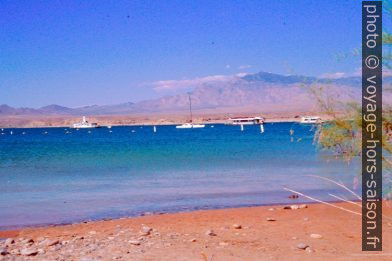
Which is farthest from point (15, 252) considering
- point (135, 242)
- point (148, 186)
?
point (148, 186)

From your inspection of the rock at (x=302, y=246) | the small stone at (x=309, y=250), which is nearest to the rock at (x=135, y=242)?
the rock at (x=302, y=246)

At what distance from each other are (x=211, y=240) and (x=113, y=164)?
26.8 meters

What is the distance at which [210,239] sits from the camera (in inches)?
434

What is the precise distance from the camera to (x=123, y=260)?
9.20 m

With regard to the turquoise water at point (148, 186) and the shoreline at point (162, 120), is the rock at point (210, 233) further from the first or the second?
the shoreline at point (162, 120)

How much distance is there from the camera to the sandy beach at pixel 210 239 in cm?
964

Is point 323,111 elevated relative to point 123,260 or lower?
elevated

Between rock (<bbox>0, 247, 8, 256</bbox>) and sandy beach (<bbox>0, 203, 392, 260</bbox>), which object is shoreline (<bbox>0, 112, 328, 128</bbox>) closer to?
sandy beach (<bbox>0, 203, 392, 260</bbox>)

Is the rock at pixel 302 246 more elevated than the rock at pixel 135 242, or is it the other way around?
the rock at pixel 135 242

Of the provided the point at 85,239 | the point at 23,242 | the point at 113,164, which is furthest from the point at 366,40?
the point at 113,164

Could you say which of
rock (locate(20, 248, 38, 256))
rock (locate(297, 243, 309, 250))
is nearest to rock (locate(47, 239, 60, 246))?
rock (locate(20, 248, 38, 256))

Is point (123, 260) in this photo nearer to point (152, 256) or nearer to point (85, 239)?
point (152, 256)

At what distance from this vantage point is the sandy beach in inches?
380

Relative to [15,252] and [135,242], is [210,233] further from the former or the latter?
[15,252]
